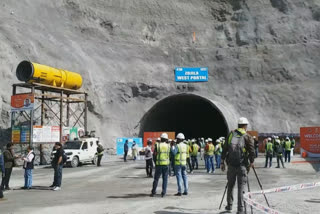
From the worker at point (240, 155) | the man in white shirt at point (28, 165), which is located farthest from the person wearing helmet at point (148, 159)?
the worker at point (240, 155)

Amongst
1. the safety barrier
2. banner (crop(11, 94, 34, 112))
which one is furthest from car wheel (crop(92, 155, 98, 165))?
the safety barrier

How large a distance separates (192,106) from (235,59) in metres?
8.56

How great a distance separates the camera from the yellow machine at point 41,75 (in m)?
28.0

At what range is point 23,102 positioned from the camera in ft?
90.4

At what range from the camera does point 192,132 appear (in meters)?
56.0

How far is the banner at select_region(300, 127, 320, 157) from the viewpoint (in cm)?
2980

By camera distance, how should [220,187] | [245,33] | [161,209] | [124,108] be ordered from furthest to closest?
[245,33] → [124,108] → [220,187] → [161,209]

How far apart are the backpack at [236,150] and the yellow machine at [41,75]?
2215cm

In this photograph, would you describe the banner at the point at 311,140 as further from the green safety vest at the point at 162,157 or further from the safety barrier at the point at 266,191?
the safety barrier at the point at 266,191

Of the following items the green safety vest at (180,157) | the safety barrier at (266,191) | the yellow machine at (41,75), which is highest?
the yellow machine at (41,75)

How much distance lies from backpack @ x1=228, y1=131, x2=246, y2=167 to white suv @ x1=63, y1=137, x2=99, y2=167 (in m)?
18.2

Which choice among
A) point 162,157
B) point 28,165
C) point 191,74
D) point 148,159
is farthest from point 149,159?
point 191,74

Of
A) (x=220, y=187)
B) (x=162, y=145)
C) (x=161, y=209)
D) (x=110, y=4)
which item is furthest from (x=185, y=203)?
(x=110, y=4)

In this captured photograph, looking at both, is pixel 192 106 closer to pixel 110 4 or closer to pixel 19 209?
pixel 110 4
